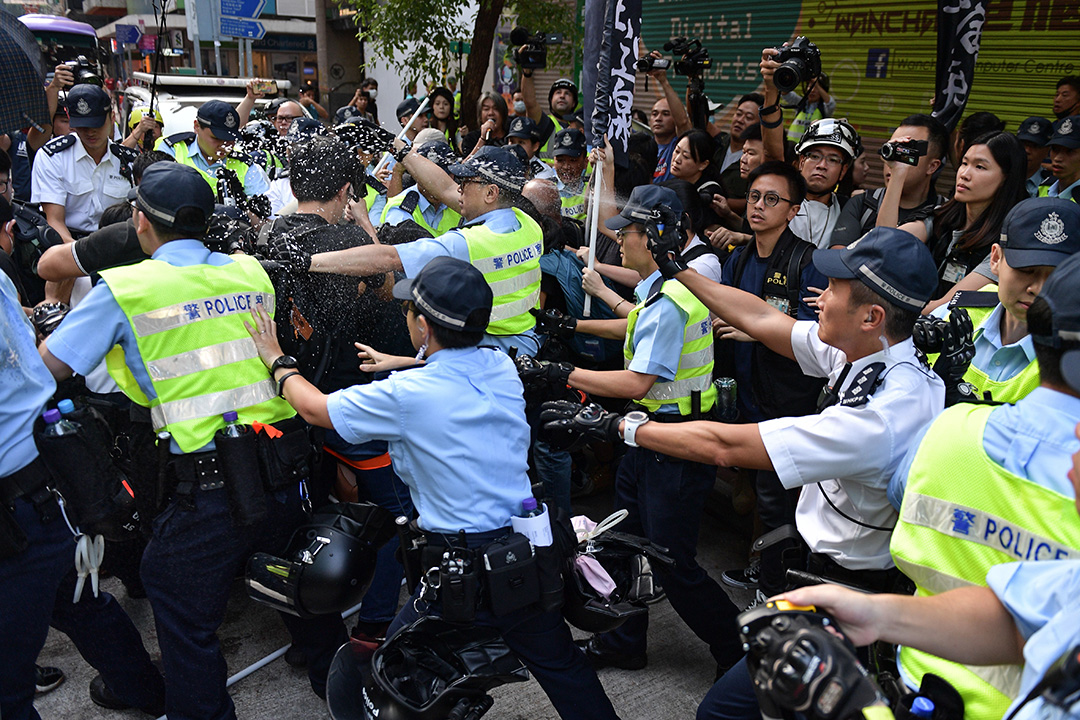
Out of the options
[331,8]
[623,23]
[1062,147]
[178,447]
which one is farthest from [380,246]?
[331,8]

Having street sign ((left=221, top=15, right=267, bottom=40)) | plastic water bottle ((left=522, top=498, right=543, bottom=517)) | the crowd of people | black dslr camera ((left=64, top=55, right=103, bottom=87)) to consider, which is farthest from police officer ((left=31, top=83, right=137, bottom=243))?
street sign ((left=221, top=15, right=267, bottom=40))

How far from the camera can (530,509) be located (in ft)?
9.09

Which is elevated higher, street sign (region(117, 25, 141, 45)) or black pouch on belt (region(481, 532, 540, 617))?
street sign (region(117, 25, 141, 45))

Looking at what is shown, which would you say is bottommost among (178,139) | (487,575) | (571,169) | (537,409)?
(537,409)

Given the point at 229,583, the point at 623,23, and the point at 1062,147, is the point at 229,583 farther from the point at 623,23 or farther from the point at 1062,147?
the point at 1062,147

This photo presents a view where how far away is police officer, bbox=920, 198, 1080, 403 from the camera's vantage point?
2.74 meters

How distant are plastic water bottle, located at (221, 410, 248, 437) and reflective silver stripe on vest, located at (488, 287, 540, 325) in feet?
4.95

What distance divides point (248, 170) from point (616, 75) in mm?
3093

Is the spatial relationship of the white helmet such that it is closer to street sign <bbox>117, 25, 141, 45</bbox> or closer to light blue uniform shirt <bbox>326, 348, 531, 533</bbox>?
light blue uniform shirt <bbox>326, 348, 531, 533</bbox>

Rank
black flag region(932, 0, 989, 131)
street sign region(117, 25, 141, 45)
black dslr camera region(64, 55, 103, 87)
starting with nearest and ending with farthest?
black flag region(932, 0, 989, 131) < black dslr camera region(64, 55, 103, 87) < street sign region(117, 25, 141, 45)

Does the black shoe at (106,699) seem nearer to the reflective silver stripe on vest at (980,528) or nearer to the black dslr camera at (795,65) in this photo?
the reflective silver stripe on vest at (980,528)

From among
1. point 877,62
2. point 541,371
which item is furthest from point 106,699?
point 877,62

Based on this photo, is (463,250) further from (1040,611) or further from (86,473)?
(1040,611)

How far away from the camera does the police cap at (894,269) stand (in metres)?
2.41
